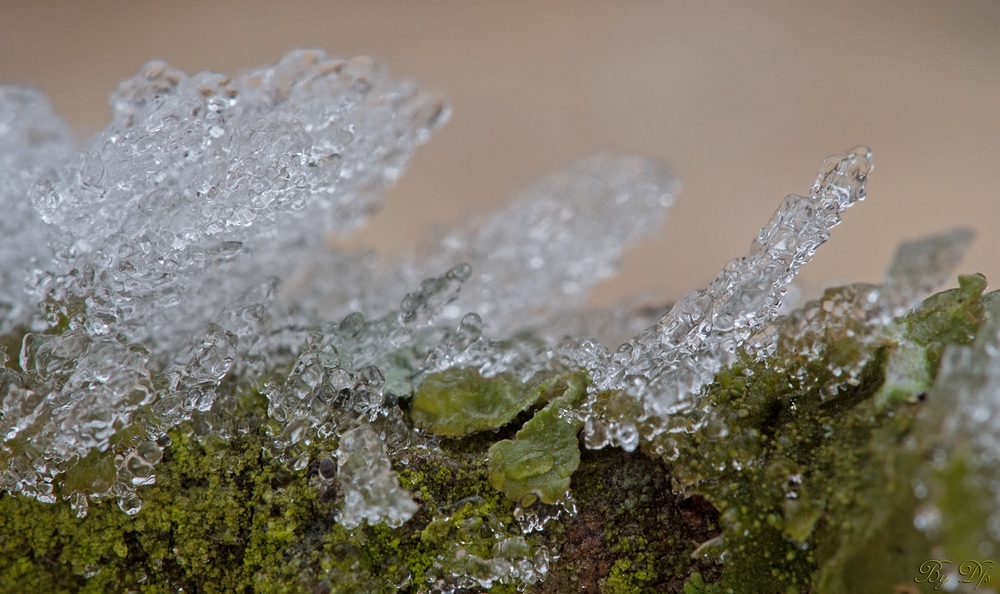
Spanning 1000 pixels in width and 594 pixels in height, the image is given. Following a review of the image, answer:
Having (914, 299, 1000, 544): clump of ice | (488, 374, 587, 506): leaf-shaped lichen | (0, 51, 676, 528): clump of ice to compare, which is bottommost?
(914, 299, 1000, 544): clump of ice

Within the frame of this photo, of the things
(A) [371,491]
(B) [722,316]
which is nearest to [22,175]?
(A) [371,491]

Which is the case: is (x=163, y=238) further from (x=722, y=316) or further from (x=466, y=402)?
(x=722, y=316)

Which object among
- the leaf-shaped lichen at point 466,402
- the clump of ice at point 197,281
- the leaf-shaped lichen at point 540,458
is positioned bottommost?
the leaf-shaped lichen at point 540,458

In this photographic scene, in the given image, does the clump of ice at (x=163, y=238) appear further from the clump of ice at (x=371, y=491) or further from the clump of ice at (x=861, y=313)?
the clump of ice at (x=861, y=313)

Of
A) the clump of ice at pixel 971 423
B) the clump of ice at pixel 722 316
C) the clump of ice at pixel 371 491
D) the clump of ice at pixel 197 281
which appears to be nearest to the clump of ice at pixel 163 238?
the clump of ice at pixel 197 281

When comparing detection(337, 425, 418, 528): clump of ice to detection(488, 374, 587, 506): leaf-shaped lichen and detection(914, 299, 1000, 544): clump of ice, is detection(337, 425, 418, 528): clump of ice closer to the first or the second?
detection(488, 374, 587, 506): leaf-shaped lichen

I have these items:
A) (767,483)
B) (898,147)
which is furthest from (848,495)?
(898,147)

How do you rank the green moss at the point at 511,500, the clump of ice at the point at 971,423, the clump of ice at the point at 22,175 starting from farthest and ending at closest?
the clump of ice at the point at 22,175 → the green moss at the point at 511,500 → the clump of ice at the point at 971,423

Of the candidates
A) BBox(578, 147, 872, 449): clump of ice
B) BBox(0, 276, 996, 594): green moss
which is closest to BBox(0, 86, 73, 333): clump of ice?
BBox(0, 276, 996, 594): green moss
